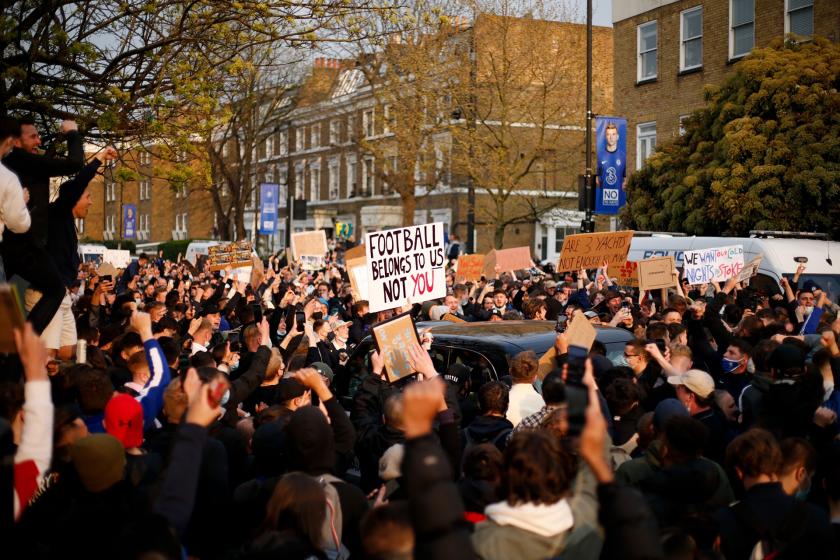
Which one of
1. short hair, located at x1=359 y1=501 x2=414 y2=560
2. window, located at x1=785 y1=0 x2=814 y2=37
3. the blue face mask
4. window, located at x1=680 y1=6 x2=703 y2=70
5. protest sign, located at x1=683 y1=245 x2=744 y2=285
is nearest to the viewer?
short hair, located at x1=359 y1=501 x2=414 y2=560

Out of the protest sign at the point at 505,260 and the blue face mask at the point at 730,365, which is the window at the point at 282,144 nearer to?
the protest sign at the point at 505,260

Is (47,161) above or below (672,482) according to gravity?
above

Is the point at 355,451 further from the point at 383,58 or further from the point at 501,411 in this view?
the point at 383,58

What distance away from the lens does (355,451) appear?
607 cm

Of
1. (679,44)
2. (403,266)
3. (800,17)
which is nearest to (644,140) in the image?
(679,44)

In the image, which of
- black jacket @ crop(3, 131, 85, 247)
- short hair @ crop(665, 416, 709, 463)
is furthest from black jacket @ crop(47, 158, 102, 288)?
short hair @ crop(665, 416, 709, 463)

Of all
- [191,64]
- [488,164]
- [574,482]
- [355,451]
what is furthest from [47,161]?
[488,164]

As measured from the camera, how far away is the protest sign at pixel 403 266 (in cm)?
1006

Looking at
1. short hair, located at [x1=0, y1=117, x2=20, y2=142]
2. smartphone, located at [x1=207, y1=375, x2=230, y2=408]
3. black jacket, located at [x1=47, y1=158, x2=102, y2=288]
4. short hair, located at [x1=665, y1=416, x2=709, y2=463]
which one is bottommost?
short hair, located at [x1=665, y1=416, x2=709, y2=463]

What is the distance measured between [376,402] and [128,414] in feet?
6.88

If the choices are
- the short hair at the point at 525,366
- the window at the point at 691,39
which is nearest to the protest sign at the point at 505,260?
the short hair at the point at 525,366

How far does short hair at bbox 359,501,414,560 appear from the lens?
11.5 ft

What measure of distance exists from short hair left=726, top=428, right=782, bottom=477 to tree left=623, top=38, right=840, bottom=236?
17503 mm

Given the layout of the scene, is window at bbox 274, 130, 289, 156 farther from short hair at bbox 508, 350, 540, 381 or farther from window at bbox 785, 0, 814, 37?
short hair at bbox 508, 350, 540, 381
